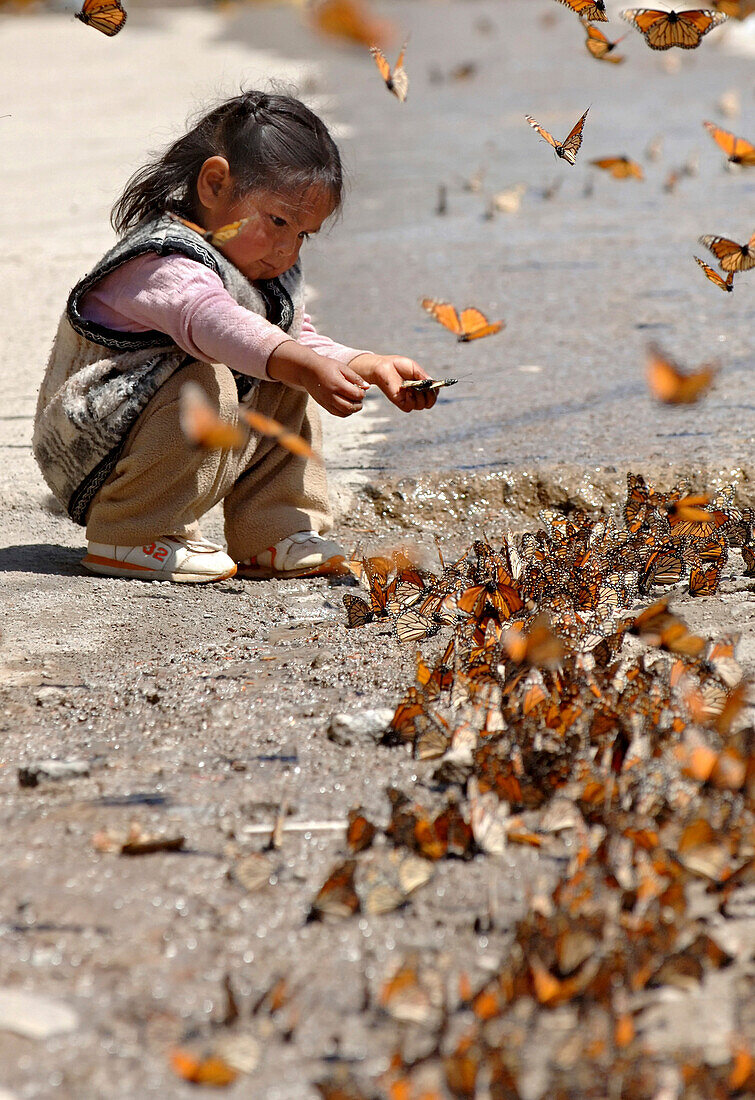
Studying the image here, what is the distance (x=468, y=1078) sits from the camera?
1.41 meters

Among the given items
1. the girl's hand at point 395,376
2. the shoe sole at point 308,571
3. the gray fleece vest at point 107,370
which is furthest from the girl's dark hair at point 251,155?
the shoe sole at point 308,571

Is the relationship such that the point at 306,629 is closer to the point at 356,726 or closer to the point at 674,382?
the point at 356,726

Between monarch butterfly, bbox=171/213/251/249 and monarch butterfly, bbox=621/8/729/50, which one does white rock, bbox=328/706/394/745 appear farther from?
monarch butterfly, bbox=621/8/729/50

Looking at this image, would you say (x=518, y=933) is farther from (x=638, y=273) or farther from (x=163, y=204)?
A: (x=638, y=273)

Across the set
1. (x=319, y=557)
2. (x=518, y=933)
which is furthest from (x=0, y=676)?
(x=518, y=933)

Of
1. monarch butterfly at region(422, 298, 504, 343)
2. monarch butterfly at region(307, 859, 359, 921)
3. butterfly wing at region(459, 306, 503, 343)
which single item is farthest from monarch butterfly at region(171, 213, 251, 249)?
monarch butterfly at region(307, 859, 359, 921)

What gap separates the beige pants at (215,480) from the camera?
3176mm

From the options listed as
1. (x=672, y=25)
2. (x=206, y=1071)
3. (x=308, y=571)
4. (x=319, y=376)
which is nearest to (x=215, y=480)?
(x=308, y=571)

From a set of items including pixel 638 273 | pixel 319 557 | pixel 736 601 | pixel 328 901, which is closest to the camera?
pixel 328 901

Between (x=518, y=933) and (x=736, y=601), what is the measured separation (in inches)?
57.3

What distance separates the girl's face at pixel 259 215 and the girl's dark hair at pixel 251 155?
3 centimetres

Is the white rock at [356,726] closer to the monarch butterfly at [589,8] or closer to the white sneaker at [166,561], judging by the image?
the white sneaker at [166,561]

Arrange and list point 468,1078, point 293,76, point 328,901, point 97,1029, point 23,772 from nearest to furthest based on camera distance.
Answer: point 468,1078 → point 97,1029 → point 328,901 → point 23,772 → point 293,76

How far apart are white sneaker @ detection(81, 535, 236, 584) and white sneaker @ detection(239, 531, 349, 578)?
0.15 metres
